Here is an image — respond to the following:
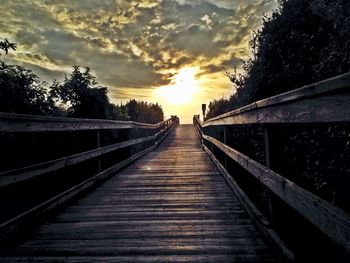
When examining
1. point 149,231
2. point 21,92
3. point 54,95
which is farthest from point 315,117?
point 54,95

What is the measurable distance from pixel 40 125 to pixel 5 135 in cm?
387

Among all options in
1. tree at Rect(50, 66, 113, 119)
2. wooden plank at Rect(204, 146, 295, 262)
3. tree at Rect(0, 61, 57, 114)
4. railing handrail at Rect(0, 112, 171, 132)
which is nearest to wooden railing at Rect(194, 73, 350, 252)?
wooden plank at Rect(204, 146, 295, 262)

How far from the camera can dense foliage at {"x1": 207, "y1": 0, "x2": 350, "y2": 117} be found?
4660mm

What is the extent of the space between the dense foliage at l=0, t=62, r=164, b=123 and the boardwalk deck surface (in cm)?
457

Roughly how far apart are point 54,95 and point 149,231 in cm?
873

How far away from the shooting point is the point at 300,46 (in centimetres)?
667

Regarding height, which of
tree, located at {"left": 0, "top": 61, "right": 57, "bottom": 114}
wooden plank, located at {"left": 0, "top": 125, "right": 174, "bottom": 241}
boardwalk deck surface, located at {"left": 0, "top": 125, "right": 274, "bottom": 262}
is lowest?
boardwalk deck surface, located at {"left": 0, "top": 125, "right": 274, "bottom": 262}

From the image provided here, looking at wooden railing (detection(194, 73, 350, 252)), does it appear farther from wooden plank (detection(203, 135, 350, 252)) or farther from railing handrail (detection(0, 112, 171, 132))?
railing handrail (detection(0, 112, 171, 132))

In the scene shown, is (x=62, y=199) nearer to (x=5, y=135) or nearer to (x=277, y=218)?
(x=277, y=218)

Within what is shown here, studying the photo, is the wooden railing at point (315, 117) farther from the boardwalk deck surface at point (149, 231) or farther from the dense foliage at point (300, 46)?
the dense foliage at point (300, 46)

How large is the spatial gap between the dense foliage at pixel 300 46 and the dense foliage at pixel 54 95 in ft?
19.0

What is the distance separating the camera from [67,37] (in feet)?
47.4

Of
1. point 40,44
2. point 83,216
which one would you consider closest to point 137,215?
point 83,216

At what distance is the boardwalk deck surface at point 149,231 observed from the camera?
100 inches
